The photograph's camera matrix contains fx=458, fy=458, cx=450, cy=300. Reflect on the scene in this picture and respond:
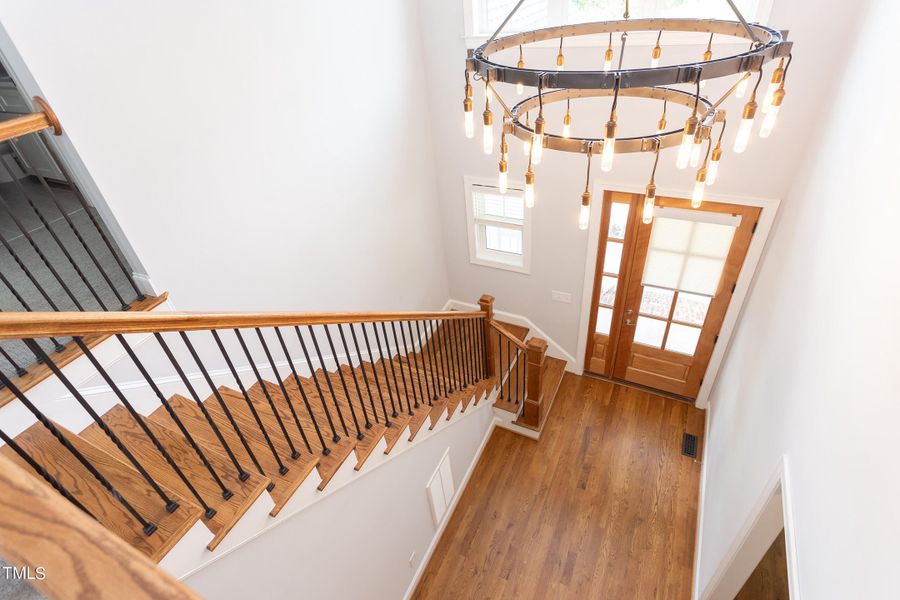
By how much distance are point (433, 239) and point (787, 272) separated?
3.25 meters

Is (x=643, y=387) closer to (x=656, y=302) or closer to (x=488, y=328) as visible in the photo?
(x=656, y=302)

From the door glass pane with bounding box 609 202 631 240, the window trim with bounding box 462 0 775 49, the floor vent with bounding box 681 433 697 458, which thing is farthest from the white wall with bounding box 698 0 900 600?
the door glass pane with bounding box 609 202 631 240

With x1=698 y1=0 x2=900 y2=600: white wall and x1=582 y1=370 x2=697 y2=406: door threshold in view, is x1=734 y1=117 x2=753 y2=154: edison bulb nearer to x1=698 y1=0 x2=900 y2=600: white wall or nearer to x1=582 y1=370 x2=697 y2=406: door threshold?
x1=698 y1=0 x2=900 y2=600: white wall

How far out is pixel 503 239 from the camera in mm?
5062

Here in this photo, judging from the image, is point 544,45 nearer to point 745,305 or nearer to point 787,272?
point 787,272

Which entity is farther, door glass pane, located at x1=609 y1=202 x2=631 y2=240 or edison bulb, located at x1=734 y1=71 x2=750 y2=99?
door glass pane, located at x1=609 y1=202 x2=631 y2=240

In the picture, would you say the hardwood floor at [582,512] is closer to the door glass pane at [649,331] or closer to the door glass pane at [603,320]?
the door glass pane at [649,331]

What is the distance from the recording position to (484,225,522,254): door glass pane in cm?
497

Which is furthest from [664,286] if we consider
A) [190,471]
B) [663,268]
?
[190,471]

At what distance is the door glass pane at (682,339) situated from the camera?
14.7 ft

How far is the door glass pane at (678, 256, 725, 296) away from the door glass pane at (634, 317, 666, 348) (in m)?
0.52

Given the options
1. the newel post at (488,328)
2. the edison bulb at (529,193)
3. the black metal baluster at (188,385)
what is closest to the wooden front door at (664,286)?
the newel post at (488,328)

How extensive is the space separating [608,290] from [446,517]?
105 inches

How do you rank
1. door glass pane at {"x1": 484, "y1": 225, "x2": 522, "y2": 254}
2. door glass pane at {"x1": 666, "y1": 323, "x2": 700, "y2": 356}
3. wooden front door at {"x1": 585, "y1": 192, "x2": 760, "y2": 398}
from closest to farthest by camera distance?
wooden front door at {"x1": 585, "y1": 192, "x2": 760, "y2": 398} → door glass pane at {"x1": 666, "y1": 323, "x2": 700, "y2": 356} → door glass pane at {"x1": 484, "y1": 225, "x2": 522, "y2": 254}
